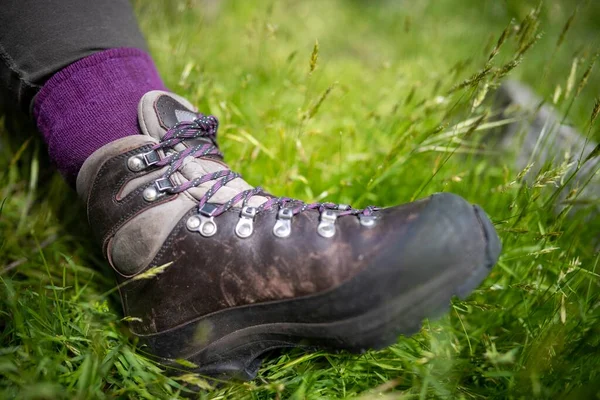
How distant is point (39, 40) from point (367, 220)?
0.96 m

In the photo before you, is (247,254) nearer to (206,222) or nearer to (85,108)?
(206,222)

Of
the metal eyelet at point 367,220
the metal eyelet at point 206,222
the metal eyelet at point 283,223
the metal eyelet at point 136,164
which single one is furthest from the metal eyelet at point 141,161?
the metal eyelet at point 367,220

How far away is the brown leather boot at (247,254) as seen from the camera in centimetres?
84

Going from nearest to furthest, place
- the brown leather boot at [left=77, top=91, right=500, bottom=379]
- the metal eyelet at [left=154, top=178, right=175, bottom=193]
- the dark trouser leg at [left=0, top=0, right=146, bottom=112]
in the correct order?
the brown leather boot at [left=77, top=91, right=500, bottom=379] → the metal eyelet at [left=154, top=178, right=175, bottom=193] → the dark trouser leg at [left=0, top=0, right=146, bottom=112]

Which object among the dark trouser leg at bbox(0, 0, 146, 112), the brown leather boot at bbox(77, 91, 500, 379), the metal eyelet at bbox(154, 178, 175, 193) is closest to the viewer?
the brown leather boot at bbox(77, 91, 500, 379)

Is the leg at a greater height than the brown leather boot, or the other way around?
the leg

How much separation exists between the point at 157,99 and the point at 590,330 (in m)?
1.24

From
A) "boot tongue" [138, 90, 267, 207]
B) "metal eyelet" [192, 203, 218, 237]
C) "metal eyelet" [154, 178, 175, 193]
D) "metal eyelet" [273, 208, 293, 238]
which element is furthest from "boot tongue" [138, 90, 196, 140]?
"metal eyelet" [273, 208, 293, 238]

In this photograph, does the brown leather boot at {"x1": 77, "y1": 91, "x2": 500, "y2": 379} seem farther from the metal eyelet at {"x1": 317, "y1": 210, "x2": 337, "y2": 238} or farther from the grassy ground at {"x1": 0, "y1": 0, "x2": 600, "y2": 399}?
the grassy ground at {"x1": 0, "y1": 0, "x2": 600, "y2": 399}

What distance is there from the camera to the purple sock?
1025 millimetres

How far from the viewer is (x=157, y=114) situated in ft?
3.29

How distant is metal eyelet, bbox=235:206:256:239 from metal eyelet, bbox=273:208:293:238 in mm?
57

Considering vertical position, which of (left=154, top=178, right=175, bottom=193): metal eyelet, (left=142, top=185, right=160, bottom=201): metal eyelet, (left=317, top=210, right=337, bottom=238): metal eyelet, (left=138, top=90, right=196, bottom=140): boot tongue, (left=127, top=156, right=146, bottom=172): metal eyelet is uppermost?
(left=138, top=90, right=196, bottom=140): boot tongue

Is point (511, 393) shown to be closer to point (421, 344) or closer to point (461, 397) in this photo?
point (461, 397)
